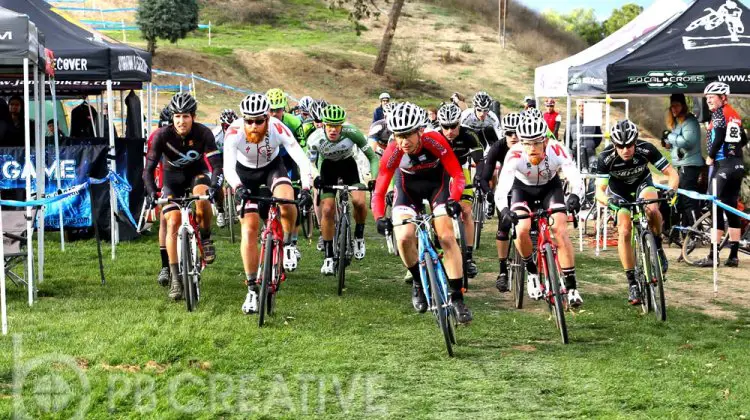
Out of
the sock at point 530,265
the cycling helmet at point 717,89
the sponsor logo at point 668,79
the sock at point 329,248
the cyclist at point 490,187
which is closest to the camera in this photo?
the sock at point 530,265

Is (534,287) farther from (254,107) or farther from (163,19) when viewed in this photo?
(163,19)

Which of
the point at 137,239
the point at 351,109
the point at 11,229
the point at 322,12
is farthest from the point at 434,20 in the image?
the point at 11,229

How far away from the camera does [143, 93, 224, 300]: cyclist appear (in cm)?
1120

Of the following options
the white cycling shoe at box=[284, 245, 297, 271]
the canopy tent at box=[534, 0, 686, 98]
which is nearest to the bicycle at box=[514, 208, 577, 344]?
the white cycling shoe at box=[284, 245, 297, 271]

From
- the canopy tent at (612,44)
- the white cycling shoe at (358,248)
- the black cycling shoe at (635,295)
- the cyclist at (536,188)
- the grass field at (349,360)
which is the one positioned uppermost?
the canopy tent at (612,44)

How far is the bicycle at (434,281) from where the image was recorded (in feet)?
28.7

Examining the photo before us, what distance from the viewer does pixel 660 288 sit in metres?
10.4

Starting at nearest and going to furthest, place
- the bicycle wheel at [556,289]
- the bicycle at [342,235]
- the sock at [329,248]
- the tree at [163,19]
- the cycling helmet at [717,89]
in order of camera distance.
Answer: the bicycle wheel at [556,289] < the bicycle at [342,235] < the sock at [329,248] < the cycling helmet at [717,89] < the tree at [163,19]

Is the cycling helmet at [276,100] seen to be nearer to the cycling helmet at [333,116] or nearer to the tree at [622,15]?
the cycling helmet at [333,116]

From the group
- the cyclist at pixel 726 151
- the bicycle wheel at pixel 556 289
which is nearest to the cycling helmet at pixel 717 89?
the cyclist at pixel 726 151

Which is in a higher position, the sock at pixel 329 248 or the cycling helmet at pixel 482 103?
the cycling helmet at pixel 482 103

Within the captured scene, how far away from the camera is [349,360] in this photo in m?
8.68

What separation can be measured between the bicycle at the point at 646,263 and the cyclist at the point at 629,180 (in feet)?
0.23

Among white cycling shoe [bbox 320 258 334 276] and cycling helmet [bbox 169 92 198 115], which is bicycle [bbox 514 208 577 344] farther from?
cycling helmet [bbox 169 92 198 115]
